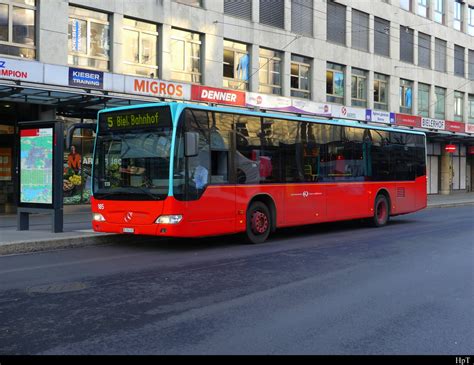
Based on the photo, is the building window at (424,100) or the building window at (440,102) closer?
the building window at (424,100)

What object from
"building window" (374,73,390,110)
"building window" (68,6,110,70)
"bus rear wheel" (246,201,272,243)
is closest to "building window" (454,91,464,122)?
"building window" (374,73,390,110)

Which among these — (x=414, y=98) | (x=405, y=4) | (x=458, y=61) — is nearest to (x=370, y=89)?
(x=414, y=98)

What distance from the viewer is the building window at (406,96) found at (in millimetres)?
36344

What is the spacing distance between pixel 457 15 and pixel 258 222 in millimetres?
37843

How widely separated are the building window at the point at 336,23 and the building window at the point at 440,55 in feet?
40.0

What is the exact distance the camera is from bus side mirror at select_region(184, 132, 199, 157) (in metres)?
9.91

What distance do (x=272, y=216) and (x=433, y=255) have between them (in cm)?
368

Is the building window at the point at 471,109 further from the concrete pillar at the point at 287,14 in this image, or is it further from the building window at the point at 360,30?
the concrete pillar at the point at 287,14

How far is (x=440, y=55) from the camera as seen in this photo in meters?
40.3

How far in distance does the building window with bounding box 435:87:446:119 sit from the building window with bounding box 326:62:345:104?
1221 cm

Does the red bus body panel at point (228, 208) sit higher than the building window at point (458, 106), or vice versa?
the building window at point (458, 106)

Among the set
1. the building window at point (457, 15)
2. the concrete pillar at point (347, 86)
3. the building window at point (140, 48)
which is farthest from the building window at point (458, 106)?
the building window at point (140, 48)

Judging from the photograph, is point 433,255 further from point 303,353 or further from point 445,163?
point 445,163

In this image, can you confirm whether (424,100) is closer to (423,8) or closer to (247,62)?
(423,8)
